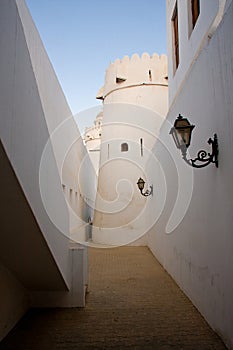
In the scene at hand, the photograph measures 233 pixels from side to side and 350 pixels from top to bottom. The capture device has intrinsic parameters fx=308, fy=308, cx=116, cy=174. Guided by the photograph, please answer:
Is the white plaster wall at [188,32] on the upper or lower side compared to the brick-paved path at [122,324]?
upper

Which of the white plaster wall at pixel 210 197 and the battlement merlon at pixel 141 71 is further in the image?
the battlement merlon at pixel 141 71

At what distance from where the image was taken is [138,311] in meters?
3.92

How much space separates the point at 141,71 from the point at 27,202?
36.6ft

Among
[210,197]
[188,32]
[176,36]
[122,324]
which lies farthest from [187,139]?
[176,36]

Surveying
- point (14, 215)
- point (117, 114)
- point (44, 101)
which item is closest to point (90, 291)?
point (14, 215)

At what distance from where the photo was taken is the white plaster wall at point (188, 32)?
13.8 ft

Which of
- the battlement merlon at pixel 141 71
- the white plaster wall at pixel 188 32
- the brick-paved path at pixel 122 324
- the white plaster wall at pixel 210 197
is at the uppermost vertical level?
the battlement merlon at pixel 141 71

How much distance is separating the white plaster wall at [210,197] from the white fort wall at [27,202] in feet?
5.17

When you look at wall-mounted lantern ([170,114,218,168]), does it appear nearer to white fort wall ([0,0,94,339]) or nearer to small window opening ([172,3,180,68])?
white fort wall ([0,0,94,339])

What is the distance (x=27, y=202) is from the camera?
2.31 meters

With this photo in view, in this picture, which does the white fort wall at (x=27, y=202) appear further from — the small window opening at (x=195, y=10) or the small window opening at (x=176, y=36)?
the small window opening at (x=176, y=36)

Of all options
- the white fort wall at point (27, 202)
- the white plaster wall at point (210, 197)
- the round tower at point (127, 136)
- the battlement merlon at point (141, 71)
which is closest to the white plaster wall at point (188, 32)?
the white plaster wall at point (210, 197)

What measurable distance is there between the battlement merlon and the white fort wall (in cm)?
781

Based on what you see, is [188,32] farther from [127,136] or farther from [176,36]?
[127,136]
